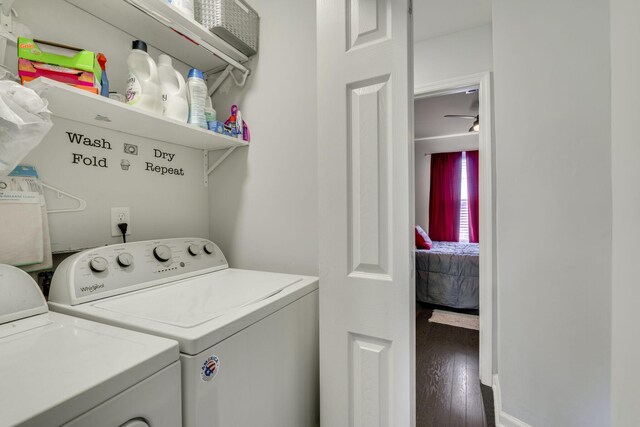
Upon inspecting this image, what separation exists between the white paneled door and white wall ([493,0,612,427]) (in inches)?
33.7

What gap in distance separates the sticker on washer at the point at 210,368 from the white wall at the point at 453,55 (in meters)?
2.40

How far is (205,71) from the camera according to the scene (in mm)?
1637

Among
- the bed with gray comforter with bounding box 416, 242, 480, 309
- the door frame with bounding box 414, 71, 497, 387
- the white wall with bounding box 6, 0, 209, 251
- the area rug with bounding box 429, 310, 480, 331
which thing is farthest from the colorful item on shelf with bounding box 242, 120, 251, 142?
the bed with gray comforter with bounding box 416, 242, 480, 309

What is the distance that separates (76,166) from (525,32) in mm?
2154

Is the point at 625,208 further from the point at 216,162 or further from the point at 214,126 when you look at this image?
the point at 216,162

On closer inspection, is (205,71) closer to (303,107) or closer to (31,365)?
(303,107)

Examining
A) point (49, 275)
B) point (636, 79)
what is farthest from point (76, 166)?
point (636, 79)

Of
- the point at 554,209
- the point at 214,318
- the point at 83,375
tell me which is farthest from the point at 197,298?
the point at 554,209

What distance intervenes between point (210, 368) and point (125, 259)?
0.61 metres

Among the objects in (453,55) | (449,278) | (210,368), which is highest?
(453,55)

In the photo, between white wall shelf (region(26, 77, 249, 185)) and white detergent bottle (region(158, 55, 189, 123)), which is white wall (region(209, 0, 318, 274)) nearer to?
white wall shelf (region(26, 77, 249, 185))

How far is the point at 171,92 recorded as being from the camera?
1215mm

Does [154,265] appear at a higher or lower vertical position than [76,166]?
lower

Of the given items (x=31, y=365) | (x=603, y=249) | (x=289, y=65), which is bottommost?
(x=31, y=365)
